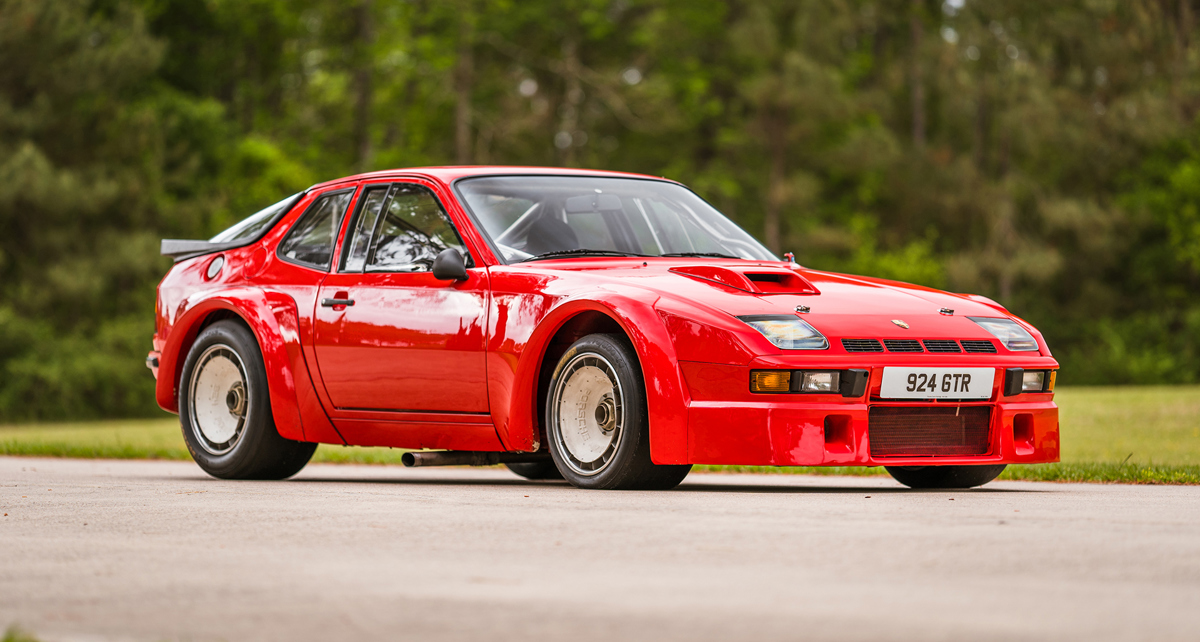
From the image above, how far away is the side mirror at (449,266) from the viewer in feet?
25.6

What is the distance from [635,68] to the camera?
47.2 meters

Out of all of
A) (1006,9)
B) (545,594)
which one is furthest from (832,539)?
(1006,9)

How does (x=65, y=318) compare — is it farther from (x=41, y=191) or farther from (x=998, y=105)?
(x=998, y=105)

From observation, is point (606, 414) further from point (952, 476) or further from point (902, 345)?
point (952, 476)

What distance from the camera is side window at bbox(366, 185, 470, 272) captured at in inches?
326

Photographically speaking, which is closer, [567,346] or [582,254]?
[567,346]

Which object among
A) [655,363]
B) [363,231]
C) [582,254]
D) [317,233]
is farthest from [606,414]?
[317,233]

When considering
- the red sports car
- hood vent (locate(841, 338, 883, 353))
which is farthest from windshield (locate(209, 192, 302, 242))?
hood vent (locate(841, 338, 883, 353))

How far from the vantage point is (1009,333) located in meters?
7.54

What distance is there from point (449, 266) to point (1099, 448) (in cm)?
795

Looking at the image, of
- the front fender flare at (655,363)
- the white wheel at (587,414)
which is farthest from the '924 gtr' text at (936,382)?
the white wheel at (587,414)

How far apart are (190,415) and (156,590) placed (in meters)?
5.22

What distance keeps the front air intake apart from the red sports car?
10mm

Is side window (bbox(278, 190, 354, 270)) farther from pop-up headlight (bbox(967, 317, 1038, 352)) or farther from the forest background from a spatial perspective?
the forest background
